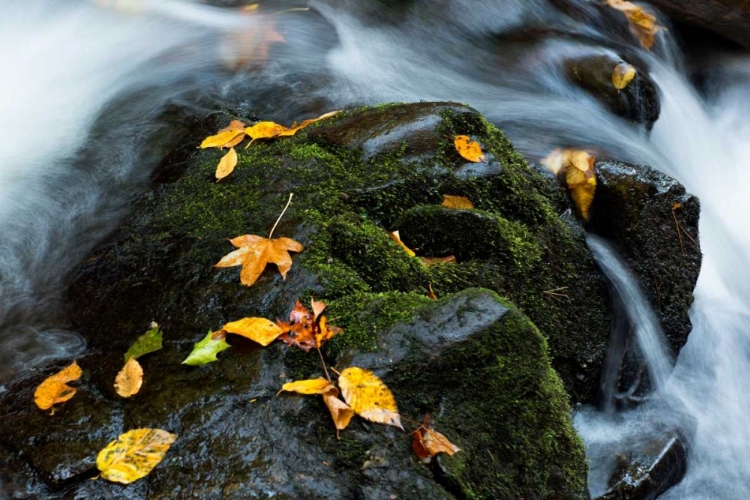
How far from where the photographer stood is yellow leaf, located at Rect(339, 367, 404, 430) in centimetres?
202

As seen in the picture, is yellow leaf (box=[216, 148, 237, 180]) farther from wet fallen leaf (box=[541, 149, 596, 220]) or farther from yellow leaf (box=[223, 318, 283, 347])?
wet fallen leaf (box=[541, 149, 596, 220])

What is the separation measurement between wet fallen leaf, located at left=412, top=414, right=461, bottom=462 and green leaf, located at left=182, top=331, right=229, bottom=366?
79 cm

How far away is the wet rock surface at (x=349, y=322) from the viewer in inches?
78.2

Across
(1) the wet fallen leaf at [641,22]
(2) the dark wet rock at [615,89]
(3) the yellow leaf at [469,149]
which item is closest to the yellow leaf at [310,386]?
(3) the yellow leaf at [469,149]

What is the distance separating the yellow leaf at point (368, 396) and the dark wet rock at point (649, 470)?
1.65m

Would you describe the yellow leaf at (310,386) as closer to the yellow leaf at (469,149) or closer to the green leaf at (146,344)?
the green leaf at (146,344)

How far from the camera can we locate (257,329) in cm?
232

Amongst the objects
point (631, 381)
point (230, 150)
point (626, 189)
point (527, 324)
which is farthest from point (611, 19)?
point (527, 324)

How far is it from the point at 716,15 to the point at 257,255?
6.76m

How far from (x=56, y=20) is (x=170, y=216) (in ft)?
13.4

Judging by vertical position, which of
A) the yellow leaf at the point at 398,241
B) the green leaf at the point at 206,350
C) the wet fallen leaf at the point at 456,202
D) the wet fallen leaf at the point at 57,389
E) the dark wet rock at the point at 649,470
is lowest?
the dark wet rock at the point at 649,470

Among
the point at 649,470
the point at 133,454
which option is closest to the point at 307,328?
the point at 133,454

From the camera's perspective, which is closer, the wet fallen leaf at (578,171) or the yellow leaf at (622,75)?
the wet fallen leaf at (578,171)

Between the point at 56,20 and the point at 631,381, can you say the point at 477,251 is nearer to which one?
the point at 631,381
